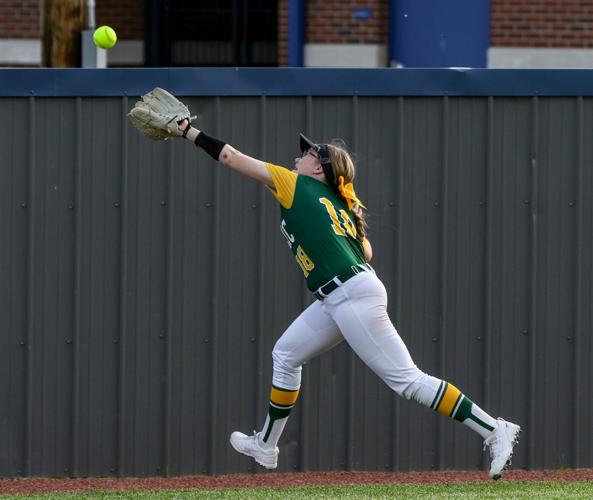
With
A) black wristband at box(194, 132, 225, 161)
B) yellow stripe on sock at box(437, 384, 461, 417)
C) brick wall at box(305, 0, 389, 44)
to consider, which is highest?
brick wall at box(305, 0, 389, 44)

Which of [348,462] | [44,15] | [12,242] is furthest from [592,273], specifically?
[44,15]

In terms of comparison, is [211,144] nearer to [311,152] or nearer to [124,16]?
[311,152]

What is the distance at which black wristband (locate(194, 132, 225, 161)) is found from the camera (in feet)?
20.3

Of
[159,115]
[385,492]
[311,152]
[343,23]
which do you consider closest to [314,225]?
[311,152]

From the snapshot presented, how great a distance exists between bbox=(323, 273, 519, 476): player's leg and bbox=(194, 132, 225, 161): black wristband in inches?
36.2

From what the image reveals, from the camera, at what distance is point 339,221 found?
248 inches

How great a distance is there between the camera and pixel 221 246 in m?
7.53

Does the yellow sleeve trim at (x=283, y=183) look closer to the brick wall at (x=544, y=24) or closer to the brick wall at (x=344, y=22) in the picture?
the brick wall at (x=344, y=22)

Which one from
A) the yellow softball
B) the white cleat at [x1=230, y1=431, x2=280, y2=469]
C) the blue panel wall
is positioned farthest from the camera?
the blue panel wall

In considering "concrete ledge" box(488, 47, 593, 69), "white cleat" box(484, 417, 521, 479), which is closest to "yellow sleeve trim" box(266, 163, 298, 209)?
"white cleat" box(484, 417, 521, 479)

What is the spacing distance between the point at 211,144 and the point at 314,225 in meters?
0.65

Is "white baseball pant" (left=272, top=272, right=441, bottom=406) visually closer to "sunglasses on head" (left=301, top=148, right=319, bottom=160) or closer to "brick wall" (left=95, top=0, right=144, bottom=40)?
"sunglasses on head" (left=301, top=148, right=319, bottom=160)

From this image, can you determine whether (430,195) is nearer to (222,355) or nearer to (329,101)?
(329,101)

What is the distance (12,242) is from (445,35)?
8.53 meters
